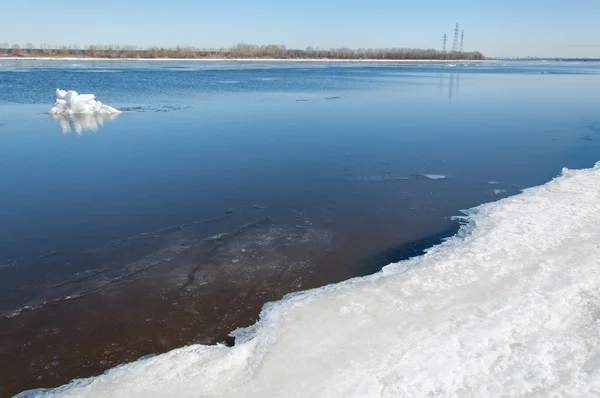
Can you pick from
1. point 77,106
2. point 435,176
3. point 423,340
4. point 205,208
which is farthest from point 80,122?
point 423,340

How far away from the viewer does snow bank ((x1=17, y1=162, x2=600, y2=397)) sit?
3.77 meters

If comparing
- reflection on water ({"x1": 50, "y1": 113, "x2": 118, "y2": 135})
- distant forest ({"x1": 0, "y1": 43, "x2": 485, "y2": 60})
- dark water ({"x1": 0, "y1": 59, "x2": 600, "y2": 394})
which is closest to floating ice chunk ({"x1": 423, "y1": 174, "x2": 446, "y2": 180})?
dark water ({"x1": 0, "y1": 59, "x2": 600, "y2": 394})

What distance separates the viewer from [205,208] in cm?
800

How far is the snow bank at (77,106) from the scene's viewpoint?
61.8 feet

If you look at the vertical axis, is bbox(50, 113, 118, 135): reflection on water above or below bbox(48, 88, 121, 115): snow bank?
below

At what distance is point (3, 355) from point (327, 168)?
7.82 m

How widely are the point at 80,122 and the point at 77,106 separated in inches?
73.0

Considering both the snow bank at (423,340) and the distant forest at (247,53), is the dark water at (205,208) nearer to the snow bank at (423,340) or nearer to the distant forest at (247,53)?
the snow bank at (423,340)

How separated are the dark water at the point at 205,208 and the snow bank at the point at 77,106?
1.27 metres

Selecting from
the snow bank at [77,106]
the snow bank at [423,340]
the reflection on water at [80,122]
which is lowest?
the snow bank at [423,340]

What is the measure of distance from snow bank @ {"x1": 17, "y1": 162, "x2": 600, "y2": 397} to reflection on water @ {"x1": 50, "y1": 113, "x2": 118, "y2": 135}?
45.0ft

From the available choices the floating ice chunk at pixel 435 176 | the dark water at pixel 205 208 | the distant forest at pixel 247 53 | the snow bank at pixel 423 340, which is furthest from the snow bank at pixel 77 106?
the distant forest at pixel 247 53

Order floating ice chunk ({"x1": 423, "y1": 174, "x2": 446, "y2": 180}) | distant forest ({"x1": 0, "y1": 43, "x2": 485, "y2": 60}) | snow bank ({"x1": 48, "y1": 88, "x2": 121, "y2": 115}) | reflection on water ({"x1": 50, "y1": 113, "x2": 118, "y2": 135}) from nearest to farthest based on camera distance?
floating ice chunk ({"x1": 423, "y1": 174, "x2": 446, "y2": 180}) → reflection on water ({"x1": 50, "y1": 113, "x2": 118, "y2": 135}) → snow bank ({"x1": 48, "y1": 88, "x2": 121, "y2": 115}) → distant forest ({"x1": 0, "y1": 43, "x2": 485, "y2": 60})

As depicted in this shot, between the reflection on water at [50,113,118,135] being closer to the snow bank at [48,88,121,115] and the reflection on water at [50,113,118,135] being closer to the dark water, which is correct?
the dark water
